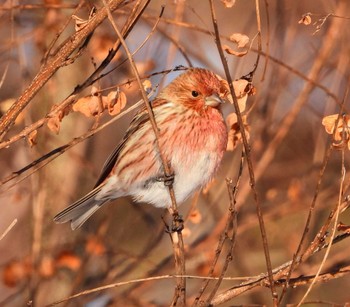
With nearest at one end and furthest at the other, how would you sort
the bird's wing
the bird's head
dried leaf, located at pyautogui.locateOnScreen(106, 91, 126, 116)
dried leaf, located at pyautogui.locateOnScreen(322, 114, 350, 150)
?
1. dried leaf, located at pyautogui.locateOnScreen(322, 114, 350, 150)
2. dried leaf, located at pyautogui.locateOnScreen(106, 91, 126, 116)
3. the bird's head
4. the bird's wing

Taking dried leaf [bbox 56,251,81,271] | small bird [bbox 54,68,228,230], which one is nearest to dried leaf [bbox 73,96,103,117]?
small bird [bbox 54,68,228,230]

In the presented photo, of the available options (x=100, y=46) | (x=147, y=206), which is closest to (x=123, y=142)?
(x=100, y=46)

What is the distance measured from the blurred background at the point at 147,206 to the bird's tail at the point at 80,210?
34cm

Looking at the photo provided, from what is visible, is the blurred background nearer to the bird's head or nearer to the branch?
the bird's head

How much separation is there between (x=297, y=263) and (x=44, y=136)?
3223 mm

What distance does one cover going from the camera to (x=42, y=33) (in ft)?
19.7

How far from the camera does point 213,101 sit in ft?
16.9

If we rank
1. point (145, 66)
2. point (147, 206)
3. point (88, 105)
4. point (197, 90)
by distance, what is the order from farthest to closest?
point (147, 206), point (145, 66), point (197, 90), point (88, 105)

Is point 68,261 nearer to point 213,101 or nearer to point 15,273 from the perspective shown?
point 15,273

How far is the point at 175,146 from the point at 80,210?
0.91 meters

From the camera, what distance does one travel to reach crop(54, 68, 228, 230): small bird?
514 cm

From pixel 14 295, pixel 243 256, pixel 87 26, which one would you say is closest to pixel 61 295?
pixel 14 295

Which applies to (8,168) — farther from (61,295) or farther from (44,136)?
(61,295)

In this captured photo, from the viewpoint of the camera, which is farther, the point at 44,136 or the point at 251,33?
the point at 251,33
